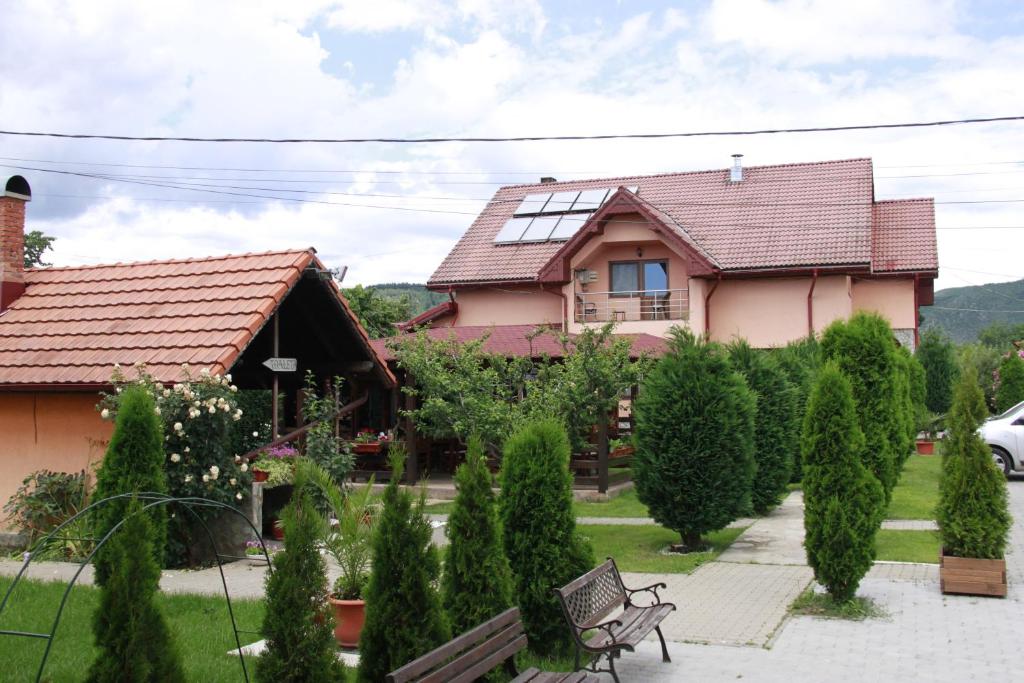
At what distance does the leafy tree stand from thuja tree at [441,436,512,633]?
31067 mm

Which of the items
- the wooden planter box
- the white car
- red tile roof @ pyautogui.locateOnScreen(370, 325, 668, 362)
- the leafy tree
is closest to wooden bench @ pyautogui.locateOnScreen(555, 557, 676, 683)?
the wooden planter box

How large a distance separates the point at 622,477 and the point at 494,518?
14.3 meters

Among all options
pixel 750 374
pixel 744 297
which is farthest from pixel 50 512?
pixel 744 297

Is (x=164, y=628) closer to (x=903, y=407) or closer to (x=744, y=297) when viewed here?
(x=903, y=407)

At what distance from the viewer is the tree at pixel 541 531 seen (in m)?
7.66

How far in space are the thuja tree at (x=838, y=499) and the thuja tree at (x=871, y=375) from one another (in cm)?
600

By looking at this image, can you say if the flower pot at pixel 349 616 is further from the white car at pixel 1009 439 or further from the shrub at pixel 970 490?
the white car at pixel 1009 439

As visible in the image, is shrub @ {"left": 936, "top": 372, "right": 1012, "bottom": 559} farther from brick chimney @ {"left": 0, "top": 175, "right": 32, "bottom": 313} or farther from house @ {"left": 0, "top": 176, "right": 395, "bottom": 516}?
brick chimney @ {"left": 0, "top": 175, "right": 32, "bottom": 313}

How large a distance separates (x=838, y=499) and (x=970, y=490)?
5.50 ft

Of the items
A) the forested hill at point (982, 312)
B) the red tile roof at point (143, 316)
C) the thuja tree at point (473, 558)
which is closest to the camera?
the thuja tree at point (473, 558)

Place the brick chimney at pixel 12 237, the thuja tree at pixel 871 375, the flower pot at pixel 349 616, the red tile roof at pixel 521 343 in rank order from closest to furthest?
the flower pot at pixel 349 616
the brick chimney at pixel 12 237
the thuja tree at pixel 871 375
the red tile roof at pixel 521 343

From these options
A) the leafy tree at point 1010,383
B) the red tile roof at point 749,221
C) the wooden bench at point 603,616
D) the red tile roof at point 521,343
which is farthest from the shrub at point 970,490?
the leafy tree at point 1010,383

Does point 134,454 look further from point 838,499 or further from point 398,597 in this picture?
point 838,499

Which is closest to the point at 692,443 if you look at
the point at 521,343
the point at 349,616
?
the point at 349,616
